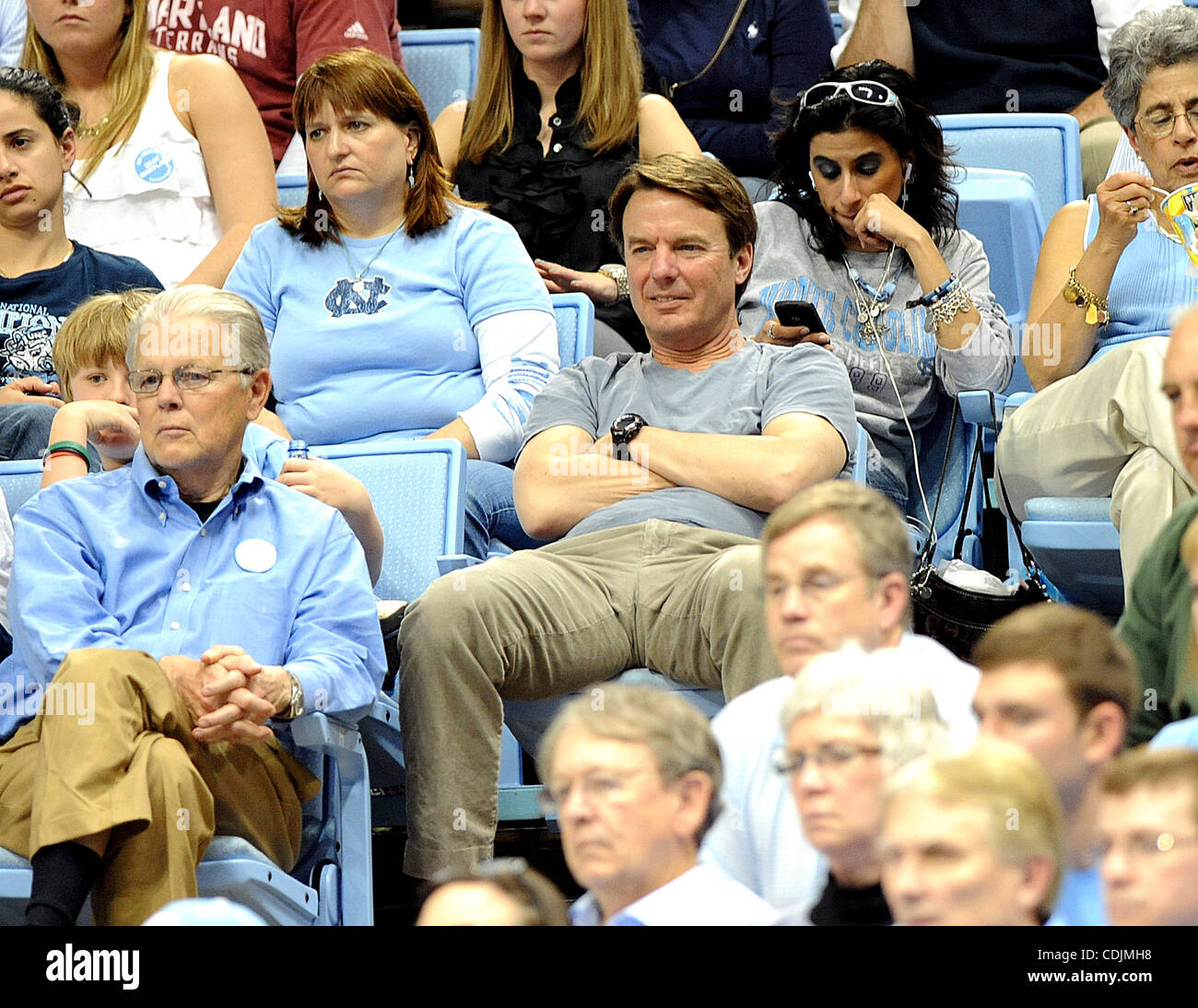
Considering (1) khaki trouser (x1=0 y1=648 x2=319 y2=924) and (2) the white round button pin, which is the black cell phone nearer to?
(2) the white round button pin

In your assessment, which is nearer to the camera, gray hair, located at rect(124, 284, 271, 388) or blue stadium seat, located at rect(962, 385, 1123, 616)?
gray hair, located at rect(124, 284, 271, 388)

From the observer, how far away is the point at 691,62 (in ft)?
10.6

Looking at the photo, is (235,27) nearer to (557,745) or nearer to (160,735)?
(160,735)

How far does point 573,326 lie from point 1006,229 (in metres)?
0.73

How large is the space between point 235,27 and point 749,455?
168cm

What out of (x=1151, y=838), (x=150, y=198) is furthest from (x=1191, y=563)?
(x=150, y=198)

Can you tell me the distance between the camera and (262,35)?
3240 millimetres

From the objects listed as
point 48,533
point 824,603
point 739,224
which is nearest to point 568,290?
point 739,224

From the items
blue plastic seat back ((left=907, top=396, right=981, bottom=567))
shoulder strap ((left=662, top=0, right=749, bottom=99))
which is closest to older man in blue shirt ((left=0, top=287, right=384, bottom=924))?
blue plastic seat back ((left=907, top=396, right=981, bottom=567))

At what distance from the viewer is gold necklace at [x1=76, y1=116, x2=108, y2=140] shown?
293cm

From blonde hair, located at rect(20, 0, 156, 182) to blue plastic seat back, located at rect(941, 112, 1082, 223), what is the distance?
1418 millimetres

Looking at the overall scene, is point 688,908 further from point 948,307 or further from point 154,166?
point 154,166

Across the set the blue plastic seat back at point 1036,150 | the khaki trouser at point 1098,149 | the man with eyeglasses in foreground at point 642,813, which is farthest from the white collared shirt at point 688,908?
the khaki trouser at point 1098,149
